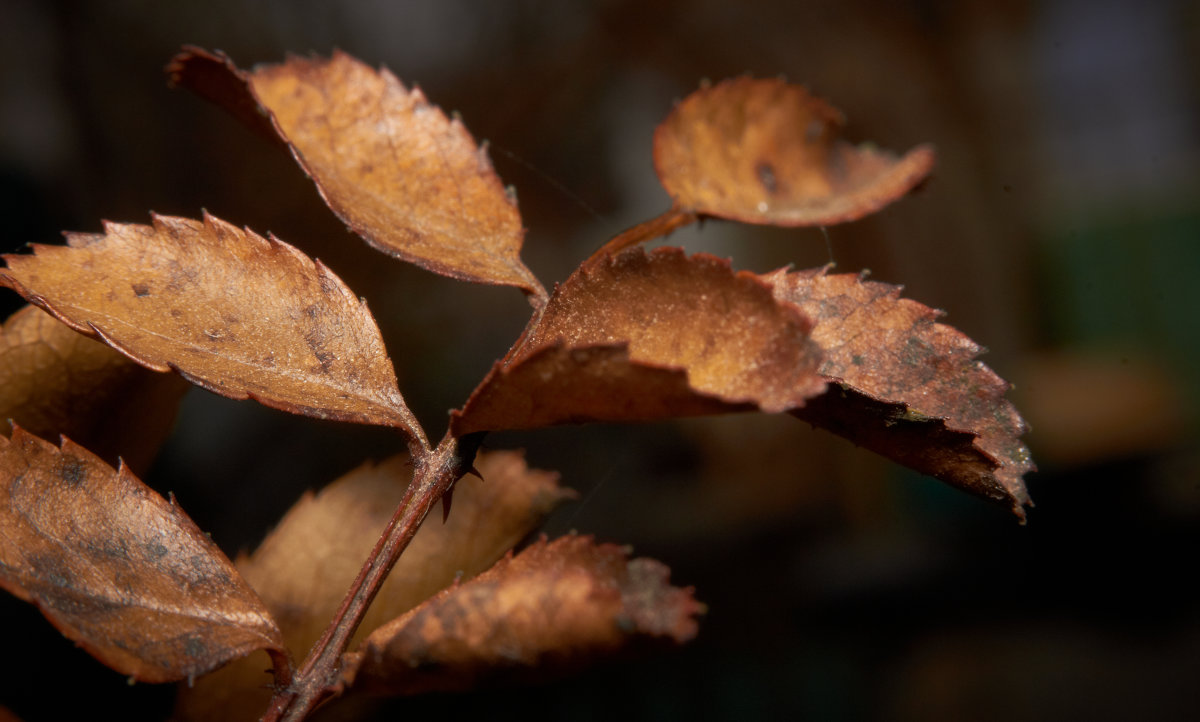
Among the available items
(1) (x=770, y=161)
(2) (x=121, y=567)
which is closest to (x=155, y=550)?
(2) (x=121, y=567)

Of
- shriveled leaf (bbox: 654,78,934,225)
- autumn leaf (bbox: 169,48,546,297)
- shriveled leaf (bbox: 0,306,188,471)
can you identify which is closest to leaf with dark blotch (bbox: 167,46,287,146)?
autumn leaf (bbox: 169,48,546,297)

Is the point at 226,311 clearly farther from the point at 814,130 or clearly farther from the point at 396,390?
the point at 814,130

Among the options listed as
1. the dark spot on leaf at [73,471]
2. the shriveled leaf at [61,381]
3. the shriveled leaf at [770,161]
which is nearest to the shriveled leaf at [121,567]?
the dark spot on leaf at [73,471]

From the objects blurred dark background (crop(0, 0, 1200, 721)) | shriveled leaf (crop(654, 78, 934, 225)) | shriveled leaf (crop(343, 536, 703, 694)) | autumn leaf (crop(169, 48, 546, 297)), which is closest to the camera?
shriveled leaf (crop(343, 536, 703, 694))

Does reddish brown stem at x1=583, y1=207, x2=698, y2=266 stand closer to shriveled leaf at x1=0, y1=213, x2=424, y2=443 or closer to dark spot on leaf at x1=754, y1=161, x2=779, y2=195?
dark spot on leaf at x1=754, y1=161, x2=779, y2=195

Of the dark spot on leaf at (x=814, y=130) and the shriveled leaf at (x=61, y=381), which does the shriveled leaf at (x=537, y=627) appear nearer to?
the shriveled leaf at (x=61, y=381)

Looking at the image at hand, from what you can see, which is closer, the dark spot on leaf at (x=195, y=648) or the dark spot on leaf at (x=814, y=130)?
the dark spot on leaf at (x=195, y=648)
